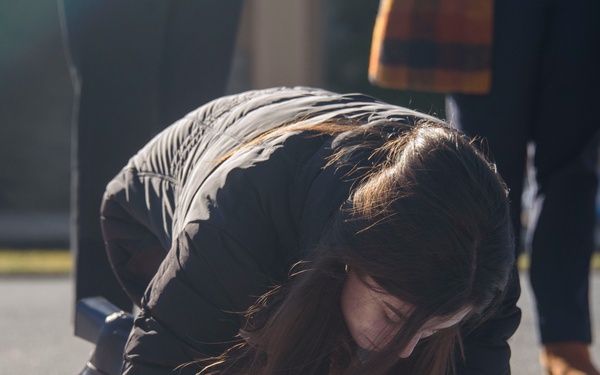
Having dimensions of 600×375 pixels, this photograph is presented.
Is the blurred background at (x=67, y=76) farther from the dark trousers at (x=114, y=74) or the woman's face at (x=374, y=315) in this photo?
the woman's face at (x=374, y=315)

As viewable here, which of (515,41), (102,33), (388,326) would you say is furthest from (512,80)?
(388,326)

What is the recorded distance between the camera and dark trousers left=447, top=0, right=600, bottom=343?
2.37 meters

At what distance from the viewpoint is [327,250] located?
56.6 inches

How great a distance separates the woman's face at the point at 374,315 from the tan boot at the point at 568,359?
3.05 ft

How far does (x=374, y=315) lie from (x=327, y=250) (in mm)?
118

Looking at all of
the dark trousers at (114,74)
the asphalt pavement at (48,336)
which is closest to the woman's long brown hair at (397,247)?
the dark trousers at (114,74)

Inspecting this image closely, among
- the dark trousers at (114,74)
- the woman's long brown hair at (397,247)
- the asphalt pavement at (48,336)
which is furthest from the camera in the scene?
the asphalt pavement at (48,336)

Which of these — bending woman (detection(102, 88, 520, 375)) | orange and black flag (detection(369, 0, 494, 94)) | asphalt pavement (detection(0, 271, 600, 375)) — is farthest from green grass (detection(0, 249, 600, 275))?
bending woman (detection(102, 88, 520, 375))

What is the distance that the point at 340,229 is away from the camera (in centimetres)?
143

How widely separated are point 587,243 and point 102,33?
4.10ft

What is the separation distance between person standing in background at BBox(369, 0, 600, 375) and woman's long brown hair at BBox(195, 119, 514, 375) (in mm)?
881

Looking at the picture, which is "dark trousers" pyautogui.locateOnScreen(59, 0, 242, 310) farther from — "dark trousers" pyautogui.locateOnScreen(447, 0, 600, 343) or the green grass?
the green grass

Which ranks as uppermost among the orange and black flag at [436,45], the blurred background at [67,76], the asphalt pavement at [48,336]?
the orange and black flag at [436,45]

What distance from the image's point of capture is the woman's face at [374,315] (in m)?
1.44
